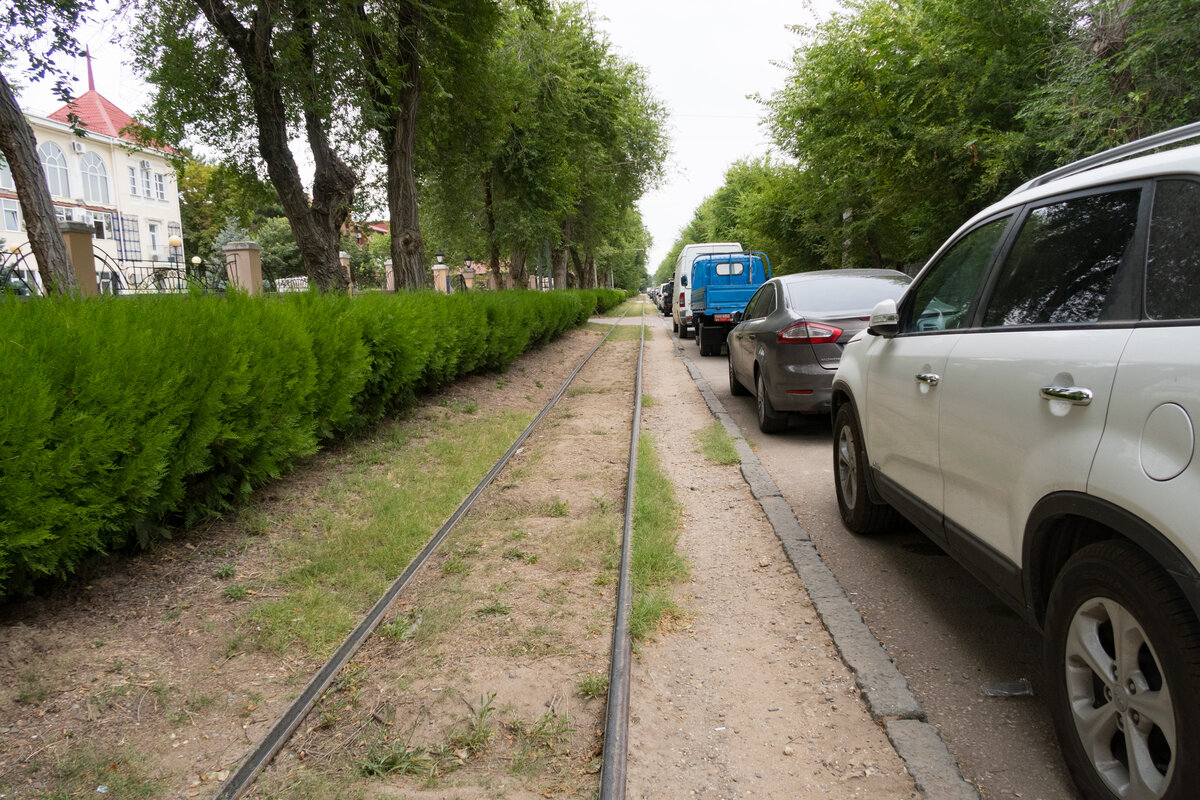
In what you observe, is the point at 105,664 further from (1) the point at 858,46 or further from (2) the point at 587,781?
(1) the point at 858,46

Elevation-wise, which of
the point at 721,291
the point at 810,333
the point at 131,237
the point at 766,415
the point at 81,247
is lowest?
the point at 766,415

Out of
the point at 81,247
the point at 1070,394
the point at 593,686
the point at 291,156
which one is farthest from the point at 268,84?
the point at 1070,394

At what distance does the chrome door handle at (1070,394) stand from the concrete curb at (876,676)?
129cm

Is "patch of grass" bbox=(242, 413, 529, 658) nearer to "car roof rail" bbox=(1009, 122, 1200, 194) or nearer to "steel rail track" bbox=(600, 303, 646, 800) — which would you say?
"steel rail track" bbox=(600, 303, 646, 800)

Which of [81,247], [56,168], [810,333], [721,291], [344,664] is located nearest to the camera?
[344,664]

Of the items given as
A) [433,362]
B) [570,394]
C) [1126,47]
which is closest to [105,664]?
[433,362]

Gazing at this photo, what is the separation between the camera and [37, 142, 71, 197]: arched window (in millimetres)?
36344

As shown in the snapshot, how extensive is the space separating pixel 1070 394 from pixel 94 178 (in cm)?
4903

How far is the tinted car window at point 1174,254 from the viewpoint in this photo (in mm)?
1963

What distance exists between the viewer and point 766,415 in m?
8.05

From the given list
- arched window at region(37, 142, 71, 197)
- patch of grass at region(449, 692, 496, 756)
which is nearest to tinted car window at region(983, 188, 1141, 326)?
patch of grass at region(449, 692, 496, 756)

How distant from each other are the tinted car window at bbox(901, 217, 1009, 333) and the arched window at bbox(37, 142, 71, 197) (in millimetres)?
43508

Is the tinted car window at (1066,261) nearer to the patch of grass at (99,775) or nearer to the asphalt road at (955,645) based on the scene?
the asphalt road at (955,645)

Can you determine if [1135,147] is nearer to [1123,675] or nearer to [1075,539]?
[1075,539]
